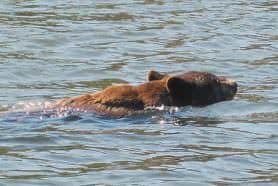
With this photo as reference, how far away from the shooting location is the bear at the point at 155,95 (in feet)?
45.9

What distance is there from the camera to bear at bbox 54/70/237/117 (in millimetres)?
14000

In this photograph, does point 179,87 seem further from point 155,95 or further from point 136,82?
point 136,82

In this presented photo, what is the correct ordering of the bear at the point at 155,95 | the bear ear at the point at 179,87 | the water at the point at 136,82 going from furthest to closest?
1. the bear ear at the point at 179,87
2. the bear at the point at 155,95
3. the water at the point at 136,82

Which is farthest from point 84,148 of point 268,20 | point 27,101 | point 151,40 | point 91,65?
point 268,20

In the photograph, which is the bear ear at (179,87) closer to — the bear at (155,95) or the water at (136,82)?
the bear at (155,95)

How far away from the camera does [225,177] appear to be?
1092cm

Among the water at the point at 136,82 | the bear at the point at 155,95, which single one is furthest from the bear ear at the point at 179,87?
the water at the point at 136,82

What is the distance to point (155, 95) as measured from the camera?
46.7 ft

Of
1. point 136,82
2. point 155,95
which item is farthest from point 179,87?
point 136,82

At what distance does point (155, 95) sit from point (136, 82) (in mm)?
2836

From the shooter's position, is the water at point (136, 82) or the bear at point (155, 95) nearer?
the water at point (136, 82)

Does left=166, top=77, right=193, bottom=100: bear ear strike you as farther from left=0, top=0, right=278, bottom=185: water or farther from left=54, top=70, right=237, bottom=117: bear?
left=0, top=0, right=278, bottom=185: water

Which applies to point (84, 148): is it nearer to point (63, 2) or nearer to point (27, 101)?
point (27, 101)

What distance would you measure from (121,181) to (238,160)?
1.56 metres
